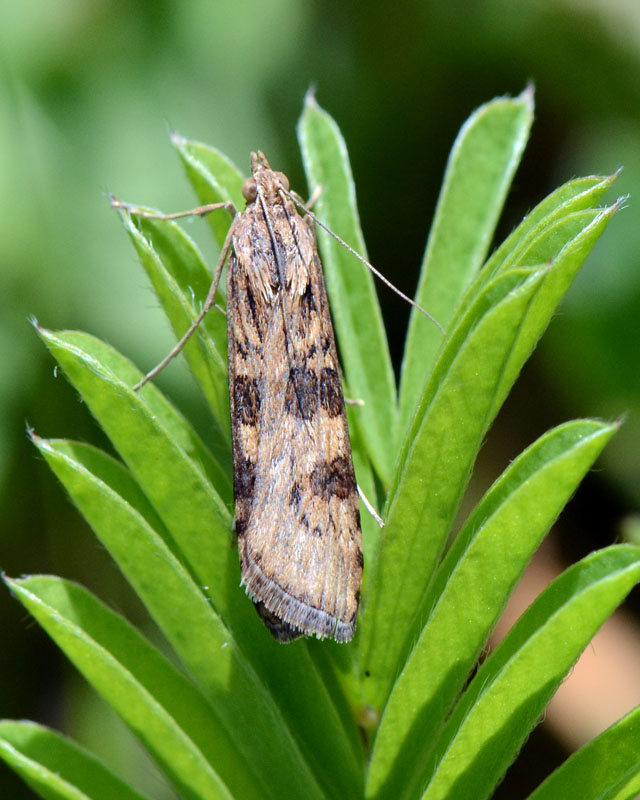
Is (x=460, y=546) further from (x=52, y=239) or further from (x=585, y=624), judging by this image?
(x=52, y=239)

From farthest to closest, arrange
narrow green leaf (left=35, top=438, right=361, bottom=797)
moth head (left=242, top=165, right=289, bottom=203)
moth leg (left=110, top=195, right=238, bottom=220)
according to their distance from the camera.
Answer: moth head (left=242, top=165, right=289, bottom=203) → moth leg (left=110, top=195, right=238, bottom=220) → narrow green leaf (left=35, top=438, right=361, bottom=797)

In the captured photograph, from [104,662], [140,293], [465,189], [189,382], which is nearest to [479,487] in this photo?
[189,382]

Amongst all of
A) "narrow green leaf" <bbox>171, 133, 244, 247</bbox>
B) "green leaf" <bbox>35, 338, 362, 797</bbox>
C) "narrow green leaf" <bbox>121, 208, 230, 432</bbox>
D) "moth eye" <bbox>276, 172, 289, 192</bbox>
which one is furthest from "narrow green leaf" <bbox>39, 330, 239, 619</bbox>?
"moth eye" <bbox>276, 172, 289, 192</bbox>

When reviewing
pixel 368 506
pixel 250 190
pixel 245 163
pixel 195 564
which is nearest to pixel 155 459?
pixel 195 564

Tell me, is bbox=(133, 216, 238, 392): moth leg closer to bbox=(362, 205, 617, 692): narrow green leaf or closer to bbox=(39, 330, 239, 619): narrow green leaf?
bbox=(39, 330, 239, 619): narrow green leaf

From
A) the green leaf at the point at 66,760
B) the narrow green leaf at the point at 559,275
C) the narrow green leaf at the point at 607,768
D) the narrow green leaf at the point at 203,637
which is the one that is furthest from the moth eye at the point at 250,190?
the narrow green leaf at the point at 607,768
